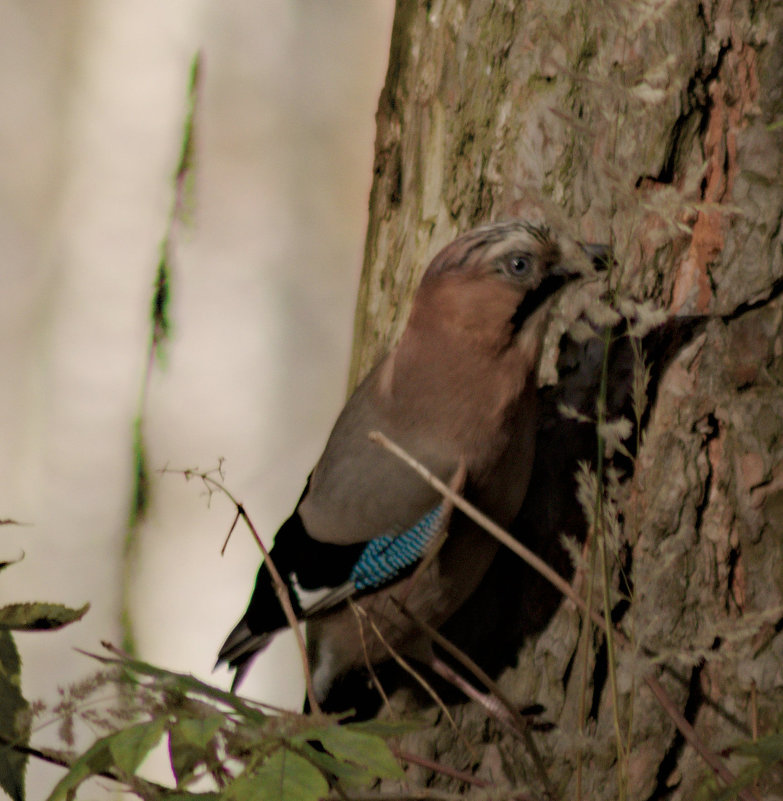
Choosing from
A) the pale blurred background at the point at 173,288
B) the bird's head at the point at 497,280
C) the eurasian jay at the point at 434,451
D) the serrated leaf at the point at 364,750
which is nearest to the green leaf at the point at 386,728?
the serrated leaf at the point at 364,750

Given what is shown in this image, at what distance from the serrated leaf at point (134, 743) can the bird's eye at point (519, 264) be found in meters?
0.92

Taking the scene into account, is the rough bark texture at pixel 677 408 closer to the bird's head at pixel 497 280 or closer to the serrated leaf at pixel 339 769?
the bird's head at pixel 497 280

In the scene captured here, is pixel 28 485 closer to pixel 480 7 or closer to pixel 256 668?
pixel 256 668

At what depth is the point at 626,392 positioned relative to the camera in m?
1.47

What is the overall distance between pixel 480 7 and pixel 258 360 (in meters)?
1.14

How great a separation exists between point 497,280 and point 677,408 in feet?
1.13

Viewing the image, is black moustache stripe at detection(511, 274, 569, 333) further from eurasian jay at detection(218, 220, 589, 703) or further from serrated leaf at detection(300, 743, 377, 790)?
serrated leaf at detection(300, 743, 377, 790)

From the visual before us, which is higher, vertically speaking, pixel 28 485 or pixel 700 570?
pixel 700 570

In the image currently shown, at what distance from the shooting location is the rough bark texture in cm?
139

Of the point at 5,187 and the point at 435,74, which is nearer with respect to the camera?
the point at 435,74

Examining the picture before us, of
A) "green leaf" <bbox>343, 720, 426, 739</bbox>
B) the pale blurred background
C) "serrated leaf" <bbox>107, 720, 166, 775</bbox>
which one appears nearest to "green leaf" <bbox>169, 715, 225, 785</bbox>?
"serrated leaf" <bbox>107, 720, 166, 775</bbox>

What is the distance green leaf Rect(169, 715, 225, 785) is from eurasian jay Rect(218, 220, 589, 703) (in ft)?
1.99

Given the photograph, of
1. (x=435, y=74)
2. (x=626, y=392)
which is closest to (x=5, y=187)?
(x=435, y=74)

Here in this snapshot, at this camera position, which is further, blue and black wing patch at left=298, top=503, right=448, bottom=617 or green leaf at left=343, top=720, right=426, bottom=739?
blue and black wing patch at left=298, top=503, right=448, bottom=617
